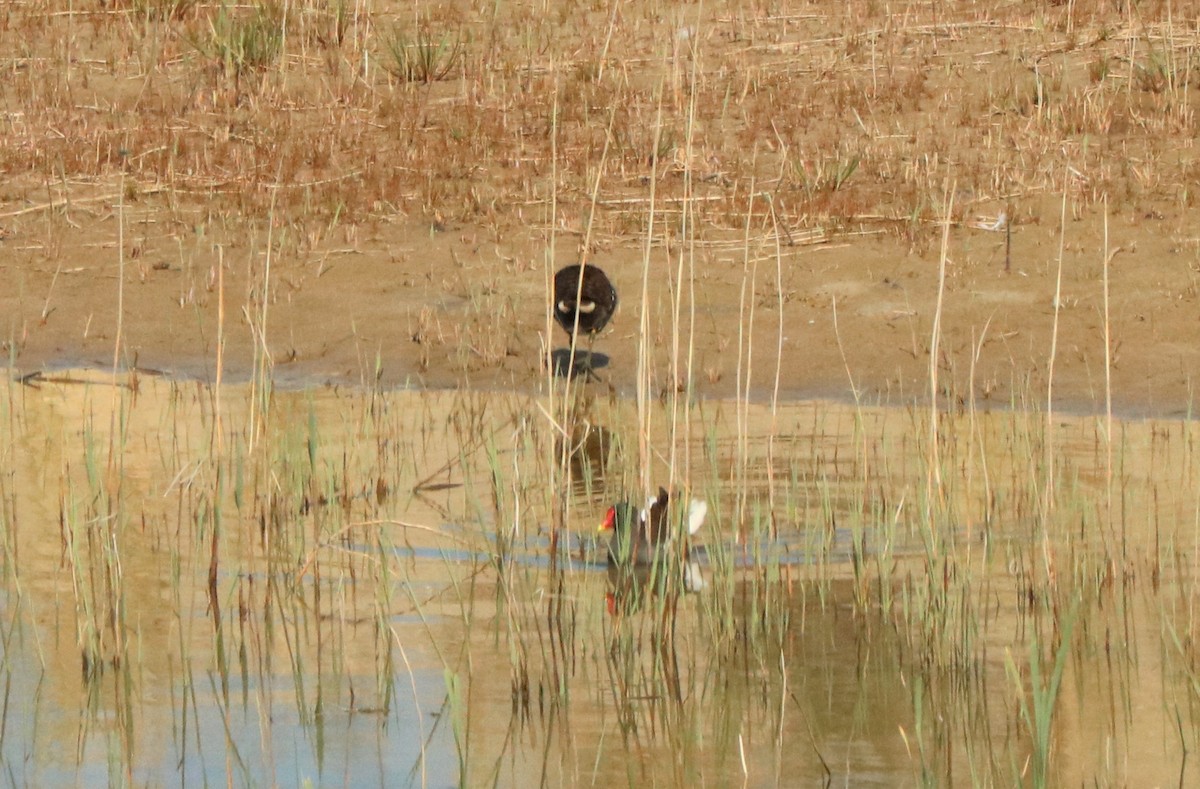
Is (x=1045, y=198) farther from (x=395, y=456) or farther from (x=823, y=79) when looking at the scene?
(x=395, y=456)

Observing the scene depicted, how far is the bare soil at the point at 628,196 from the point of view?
30.9 feet

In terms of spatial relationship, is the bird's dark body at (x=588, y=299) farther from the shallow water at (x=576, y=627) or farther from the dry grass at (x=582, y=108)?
the shallow water at (x=576, y=627)

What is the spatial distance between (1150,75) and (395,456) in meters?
7.28

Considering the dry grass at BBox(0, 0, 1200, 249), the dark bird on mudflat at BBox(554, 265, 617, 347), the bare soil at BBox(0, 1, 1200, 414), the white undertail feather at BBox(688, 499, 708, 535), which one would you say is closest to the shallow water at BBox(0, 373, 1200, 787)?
the white undertail feather at BBox(688, 499, 708, 535)

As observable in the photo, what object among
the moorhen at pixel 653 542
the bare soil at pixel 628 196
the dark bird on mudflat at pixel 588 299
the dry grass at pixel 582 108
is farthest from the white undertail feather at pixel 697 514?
the dry grass at pixel 582 108

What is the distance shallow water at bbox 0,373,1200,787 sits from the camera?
4395mm

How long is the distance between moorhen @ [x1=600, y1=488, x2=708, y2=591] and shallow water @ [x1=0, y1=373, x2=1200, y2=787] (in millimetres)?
87

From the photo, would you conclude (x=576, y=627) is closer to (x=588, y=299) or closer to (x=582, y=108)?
(x=588, y=299)

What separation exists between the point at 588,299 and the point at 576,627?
151 inches

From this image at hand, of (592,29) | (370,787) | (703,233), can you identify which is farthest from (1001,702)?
(592,29)

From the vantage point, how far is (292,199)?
38.4 ft

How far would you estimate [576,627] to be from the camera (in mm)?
5332

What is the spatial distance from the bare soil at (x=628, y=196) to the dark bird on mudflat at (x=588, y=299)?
0.32 metres

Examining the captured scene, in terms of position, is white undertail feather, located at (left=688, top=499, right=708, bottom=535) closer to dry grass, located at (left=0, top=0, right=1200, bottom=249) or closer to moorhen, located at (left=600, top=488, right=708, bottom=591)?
moorhen, located at (left=600, top=488, right=708, bottom=591)
